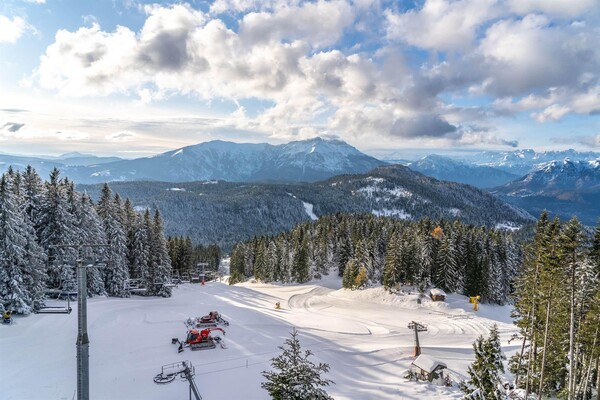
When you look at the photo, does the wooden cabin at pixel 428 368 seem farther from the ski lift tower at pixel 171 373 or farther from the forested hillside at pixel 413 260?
the forested hillside at pixel 413 260

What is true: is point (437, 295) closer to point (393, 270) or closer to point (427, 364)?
point (393, 270)

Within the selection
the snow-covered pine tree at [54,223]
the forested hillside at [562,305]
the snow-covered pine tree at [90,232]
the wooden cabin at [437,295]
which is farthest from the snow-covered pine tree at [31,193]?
the wooden cabin at [437,295]

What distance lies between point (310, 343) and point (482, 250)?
56.4 m

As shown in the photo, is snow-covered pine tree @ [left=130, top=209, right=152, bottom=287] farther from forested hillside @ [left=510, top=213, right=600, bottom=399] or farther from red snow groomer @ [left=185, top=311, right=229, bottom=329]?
forested hillside @ [left=510, top=213, right=600, bottom=399]

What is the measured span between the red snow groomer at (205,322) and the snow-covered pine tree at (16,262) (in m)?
15.2

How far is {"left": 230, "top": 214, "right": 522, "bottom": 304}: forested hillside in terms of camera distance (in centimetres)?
7606

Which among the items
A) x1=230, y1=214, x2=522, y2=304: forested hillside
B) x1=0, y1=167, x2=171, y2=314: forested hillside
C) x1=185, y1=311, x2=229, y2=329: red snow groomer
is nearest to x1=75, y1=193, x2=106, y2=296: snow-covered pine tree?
x1=0, y1=167, x2=171, y2=314: forested hillside

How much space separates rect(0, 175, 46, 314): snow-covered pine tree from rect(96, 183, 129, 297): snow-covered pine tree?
43.8 feet

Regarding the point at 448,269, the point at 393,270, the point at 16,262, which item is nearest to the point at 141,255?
the point at 16,262

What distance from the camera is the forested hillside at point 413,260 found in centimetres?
7606

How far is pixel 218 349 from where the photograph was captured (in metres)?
34.2

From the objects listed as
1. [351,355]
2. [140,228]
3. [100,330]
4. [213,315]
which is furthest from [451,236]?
[100,330]

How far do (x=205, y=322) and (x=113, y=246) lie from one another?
2157cm

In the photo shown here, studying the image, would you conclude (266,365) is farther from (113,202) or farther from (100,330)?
(113,202)
